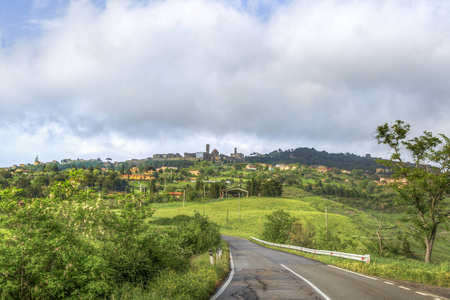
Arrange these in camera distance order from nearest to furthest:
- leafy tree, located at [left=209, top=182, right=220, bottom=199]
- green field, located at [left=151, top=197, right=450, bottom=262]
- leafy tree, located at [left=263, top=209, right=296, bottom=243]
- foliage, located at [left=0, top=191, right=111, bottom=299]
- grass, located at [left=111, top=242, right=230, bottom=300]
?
foliage, located at [left=0, top=191, right=111, bottom=299]
grass, located at [left=111, top=242, right=230, bottom=300]
leafy tree, located at [left=263, top=209, right=296, bottom=243]
green field, located at [left=151, top=197, right=450, bottom=262]
leafy tree, located at [left=209, top=182, right=220, bottom=199]

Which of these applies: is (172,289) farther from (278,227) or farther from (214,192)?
(214,192)

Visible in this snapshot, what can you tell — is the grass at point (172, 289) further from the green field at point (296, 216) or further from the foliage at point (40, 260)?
the green field at point (296, 216)

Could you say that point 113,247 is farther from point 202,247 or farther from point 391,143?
point 391,143

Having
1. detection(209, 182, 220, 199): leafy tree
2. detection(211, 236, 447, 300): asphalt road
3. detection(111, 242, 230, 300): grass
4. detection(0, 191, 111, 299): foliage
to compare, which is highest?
detection(0, 191, 111, 299): foliage

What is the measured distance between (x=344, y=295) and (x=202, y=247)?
585 inches

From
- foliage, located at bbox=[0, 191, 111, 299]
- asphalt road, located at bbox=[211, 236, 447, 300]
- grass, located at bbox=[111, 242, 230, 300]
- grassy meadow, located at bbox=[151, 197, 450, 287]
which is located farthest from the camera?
grassy meadow, located at bbox=[151, 197, 450, 287]

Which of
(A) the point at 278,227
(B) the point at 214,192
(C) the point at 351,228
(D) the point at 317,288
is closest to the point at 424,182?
(D) the point at 317,288

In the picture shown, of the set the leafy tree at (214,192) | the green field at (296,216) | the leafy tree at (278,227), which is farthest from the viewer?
the leafy tree at (214,192)

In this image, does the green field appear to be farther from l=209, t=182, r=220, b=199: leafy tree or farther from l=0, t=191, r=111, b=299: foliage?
l=0, t=191, r=111, b=299: foliage

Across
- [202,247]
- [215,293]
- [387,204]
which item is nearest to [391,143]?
[202,247]

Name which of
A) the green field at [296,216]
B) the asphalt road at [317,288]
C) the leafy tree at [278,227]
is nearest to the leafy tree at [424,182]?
the asphalt road at [317,288]

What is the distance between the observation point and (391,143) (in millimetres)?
21953

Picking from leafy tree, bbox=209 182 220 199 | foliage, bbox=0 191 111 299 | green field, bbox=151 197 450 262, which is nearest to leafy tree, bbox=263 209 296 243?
green field, bbox=151 197 450 262

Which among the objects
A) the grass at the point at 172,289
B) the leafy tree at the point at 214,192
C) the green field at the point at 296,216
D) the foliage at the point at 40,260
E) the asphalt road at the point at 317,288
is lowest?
the green field at the point at 296,216
